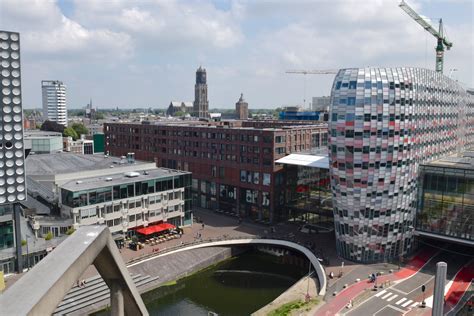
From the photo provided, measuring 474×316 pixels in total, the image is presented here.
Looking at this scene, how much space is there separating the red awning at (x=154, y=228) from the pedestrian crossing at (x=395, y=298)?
141ft

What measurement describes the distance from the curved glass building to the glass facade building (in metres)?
1.98

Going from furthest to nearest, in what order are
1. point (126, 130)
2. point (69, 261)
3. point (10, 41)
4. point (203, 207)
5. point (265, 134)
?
point (126, 130)
point (203, 207)
point (265, 134)
point (10, 41)
point (69, 261)

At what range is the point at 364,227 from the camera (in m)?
71.3

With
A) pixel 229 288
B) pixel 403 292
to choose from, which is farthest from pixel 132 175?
pixel 403 292

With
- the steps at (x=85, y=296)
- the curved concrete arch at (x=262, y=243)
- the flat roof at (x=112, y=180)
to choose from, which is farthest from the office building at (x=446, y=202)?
the steps at (x=85, y=296)

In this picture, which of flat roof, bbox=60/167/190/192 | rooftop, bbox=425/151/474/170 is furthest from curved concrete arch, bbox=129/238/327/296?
rooftop, bbox=425/151/474/170

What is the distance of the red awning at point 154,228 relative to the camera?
81.6 m

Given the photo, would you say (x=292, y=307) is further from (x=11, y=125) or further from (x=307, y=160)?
(x=11, y=125)

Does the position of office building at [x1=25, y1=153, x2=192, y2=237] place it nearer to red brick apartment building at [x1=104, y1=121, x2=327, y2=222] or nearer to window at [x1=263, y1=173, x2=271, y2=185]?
red brick apartment building at [x1=104, y1=121, x2=327, y2=222]

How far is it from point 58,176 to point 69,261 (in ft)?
256

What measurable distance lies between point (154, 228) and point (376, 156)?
4493 centimetres

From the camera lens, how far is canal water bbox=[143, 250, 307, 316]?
6275 cm

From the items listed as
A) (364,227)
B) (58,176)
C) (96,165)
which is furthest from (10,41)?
(364,227)

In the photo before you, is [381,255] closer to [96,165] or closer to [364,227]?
[364,227]
